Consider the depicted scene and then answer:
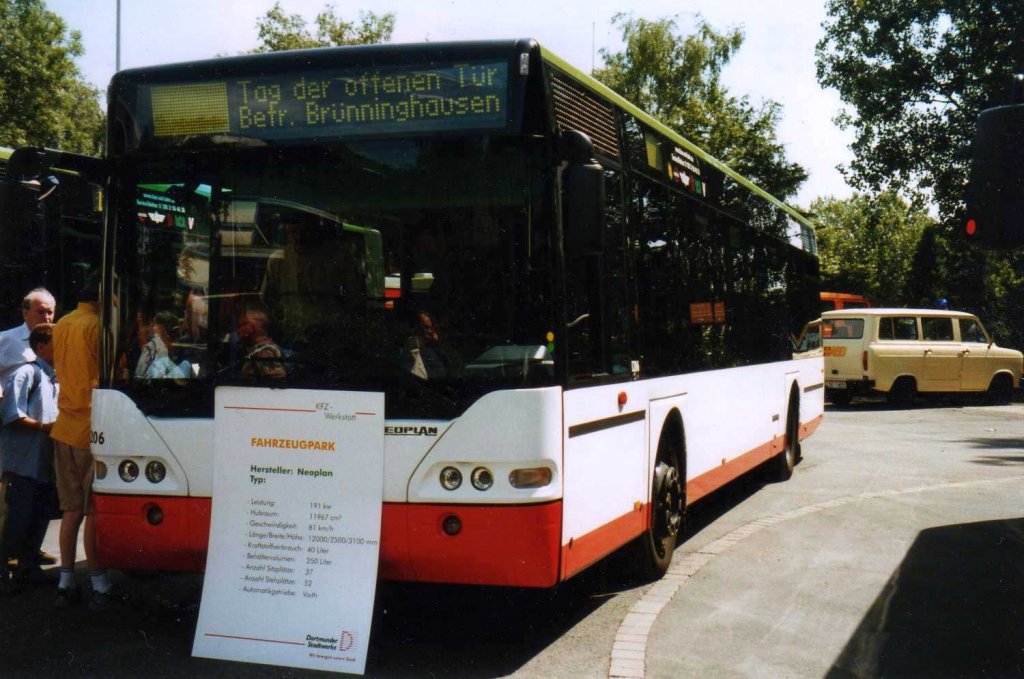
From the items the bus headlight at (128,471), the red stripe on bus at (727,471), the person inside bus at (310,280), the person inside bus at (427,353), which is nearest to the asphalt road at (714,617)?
the red stripe on bus at (727,471)

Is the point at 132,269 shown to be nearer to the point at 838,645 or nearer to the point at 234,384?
the point at 234,384

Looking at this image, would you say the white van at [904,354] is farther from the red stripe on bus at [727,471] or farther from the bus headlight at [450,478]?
the bus headlight at [450,478]

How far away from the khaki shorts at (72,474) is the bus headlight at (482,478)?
276cm

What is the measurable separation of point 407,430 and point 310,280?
885mm

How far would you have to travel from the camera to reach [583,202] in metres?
5.57

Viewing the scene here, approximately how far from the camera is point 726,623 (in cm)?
652

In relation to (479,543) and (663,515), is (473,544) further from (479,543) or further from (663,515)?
(663,515)

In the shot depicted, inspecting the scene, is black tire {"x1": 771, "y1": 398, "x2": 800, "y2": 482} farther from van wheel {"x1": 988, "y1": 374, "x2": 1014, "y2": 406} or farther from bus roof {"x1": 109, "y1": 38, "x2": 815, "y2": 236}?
van wheel {"x1": 988, "y1": 374, "x2": 1014, "y2": 406}

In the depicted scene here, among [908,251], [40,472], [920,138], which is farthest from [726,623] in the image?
[908,251]

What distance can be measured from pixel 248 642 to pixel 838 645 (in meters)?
2.95

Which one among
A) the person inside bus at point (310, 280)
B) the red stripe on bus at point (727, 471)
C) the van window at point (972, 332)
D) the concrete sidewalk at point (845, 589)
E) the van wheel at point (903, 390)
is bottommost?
the concrete sidewalk at point (845, 589)

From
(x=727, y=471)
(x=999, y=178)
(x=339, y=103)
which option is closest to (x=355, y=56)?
(x=339, y=103)

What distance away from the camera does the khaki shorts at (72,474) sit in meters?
7.00

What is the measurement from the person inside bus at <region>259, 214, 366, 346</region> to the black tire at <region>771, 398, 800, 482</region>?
8.15 metres
